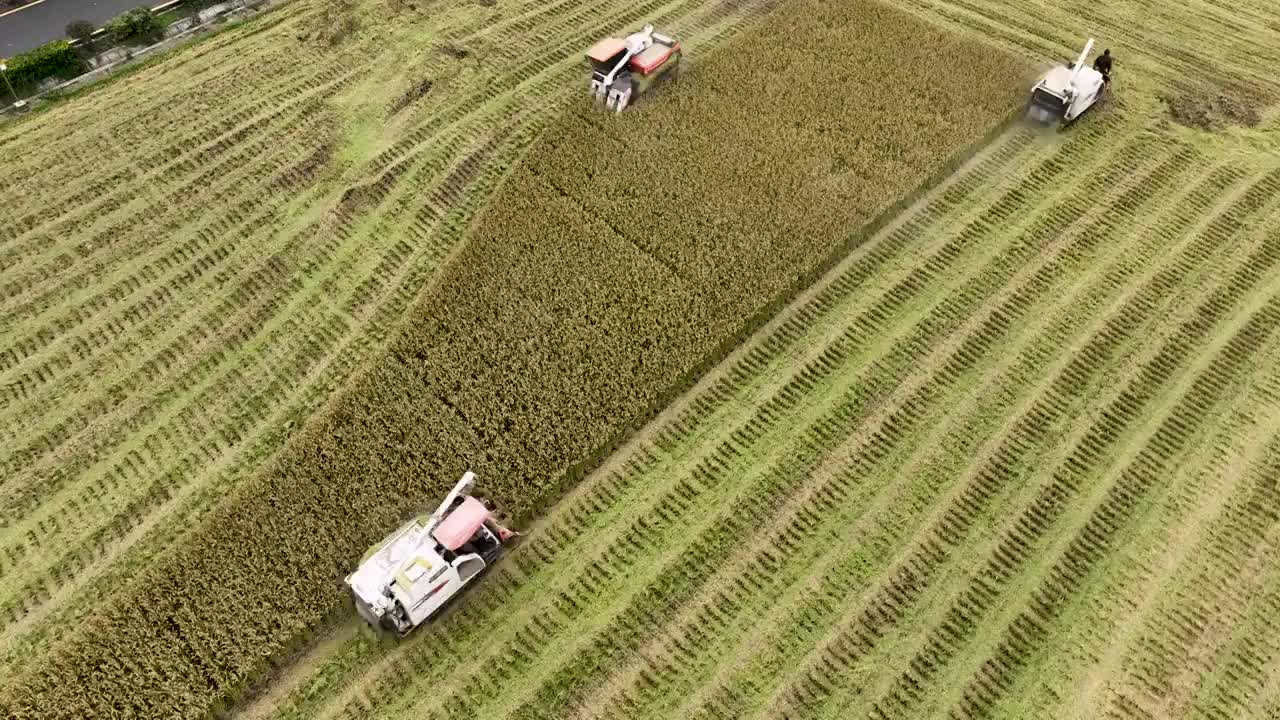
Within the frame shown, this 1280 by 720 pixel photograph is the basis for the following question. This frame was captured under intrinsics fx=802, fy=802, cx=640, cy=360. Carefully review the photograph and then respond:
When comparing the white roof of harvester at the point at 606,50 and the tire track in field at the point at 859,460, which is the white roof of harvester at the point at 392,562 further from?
the white roof of harvester at the point at 606,50

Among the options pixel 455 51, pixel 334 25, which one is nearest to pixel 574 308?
pixel 455 51

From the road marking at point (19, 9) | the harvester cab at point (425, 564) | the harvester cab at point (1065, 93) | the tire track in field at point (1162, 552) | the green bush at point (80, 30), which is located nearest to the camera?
the harvester cab at point (425, 564)

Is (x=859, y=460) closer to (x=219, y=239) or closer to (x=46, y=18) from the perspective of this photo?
(x=219, y=239)

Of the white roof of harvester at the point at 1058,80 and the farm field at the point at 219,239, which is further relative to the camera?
the white roof of harvester at the point at 1058,80

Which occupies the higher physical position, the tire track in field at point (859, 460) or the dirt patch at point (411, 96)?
the dirt patch at point (411, 96)

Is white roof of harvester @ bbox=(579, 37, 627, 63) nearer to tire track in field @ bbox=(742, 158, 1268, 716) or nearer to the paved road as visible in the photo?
tire track in field @ bbox=(742, 158, 1268, 716)

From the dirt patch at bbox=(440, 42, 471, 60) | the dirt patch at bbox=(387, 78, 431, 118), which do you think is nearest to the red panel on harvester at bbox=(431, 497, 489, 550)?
the dirt patch at bbox=(387, 78, 431, 118)

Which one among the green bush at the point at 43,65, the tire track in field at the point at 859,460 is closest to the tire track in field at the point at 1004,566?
the tire track in field at the point at 859,460
